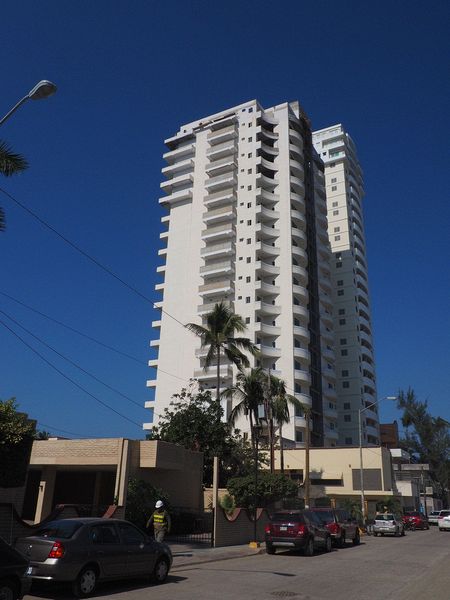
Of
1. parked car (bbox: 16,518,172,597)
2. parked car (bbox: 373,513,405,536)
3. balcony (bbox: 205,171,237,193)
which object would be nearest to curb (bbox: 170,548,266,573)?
parked car (bbox: 16,518,172,597)

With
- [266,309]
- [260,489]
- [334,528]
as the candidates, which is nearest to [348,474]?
[260,489]

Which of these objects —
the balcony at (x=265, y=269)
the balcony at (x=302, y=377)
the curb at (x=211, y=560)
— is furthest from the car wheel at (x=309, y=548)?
the balcony at (x=265, y=269)

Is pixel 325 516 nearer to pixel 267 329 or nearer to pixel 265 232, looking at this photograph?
pixel 267 329

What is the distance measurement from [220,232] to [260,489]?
→ 51761 millimetres

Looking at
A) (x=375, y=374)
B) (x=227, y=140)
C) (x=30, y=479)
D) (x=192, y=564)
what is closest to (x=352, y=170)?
(x=227, y=140)

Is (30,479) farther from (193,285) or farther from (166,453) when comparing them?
(193,285)

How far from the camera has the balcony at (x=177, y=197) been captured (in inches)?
3322

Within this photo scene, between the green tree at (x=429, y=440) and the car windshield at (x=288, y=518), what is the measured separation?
247 ft

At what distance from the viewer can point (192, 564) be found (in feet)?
53.1

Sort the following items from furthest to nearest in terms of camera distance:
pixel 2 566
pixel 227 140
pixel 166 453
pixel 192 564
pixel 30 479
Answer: pixel 227 140 → pixel 30 479 → pixel 166 453 → pixel 192 564 → pixel 2 566

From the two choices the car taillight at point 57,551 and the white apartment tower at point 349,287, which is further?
the white apartment tower at point 349,287

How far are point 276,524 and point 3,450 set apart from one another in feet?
36.6

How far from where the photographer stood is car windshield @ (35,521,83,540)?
10.5 m

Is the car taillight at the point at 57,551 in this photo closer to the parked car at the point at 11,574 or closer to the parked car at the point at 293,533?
the parked car at the point at 11,574
